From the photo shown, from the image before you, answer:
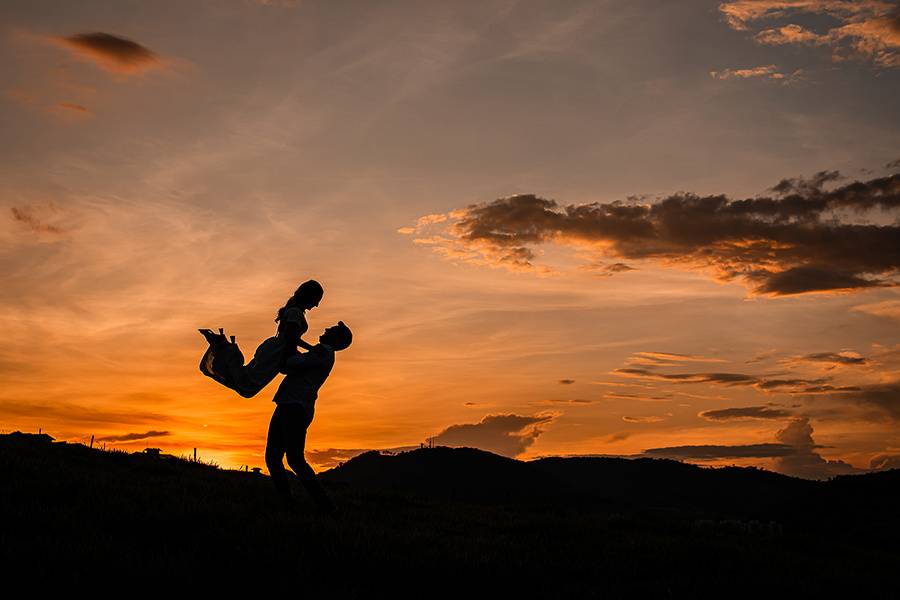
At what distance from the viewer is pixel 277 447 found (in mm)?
10289

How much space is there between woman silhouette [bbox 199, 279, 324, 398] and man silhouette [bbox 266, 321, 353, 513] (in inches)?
7.5

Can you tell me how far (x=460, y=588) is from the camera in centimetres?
679

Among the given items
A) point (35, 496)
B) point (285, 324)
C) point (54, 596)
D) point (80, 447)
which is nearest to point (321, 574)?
point (54, 596)

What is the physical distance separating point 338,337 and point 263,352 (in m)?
1.15

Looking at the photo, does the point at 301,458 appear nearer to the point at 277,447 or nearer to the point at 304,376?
the point at 277,447

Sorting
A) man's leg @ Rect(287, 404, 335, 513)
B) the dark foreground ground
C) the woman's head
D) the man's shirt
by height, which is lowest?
the dark foreground ground

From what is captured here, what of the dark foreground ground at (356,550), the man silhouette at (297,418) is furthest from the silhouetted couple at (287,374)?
the dark foreground ground at (356,550)

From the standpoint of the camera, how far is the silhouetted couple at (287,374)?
32.7 ft

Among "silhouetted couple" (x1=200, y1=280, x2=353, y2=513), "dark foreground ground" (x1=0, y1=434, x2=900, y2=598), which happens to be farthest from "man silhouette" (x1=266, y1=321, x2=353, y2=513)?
"dark foreground ground" (x1=0, y1=434, x2=900, y2=598)

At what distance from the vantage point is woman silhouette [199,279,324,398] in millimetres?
9930

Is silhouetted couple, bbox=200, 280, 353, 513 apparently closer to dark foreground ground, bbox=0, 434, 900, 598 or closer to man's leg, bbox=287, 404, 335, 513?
man's leg, bbox=287, 404, 335, 513

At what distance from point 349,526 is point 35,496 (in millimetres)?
4035

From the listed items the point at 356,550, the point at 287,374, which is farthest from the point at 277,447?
the point at 356,550

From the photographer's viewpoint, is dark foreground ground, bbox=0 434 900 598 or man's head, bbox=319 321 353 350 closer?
dark foreground ground, bbox=0 434 900 598
